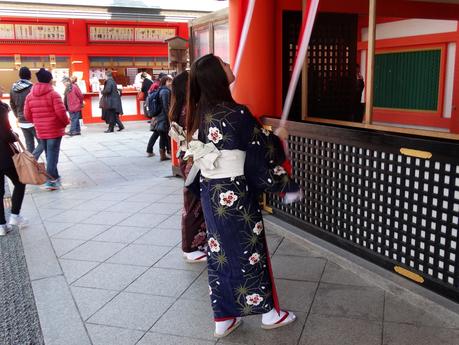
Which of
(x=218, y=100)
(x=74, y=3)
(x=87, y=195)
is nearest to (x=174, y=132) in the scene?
(x=218, y=100)

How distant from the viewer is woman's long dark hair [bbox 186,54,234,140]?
2.46 m

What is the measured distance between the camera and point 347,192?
3533 millimetres

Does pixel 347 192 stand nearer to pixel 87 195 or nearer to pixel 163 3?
pixel 87 195

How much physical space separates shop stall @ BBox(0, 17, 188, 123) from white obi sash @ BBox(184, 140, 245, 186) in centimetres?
1266

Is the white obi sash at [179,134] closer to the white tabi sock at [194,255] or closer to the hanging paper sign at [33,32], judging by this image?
the white tabi sock at [194,255]

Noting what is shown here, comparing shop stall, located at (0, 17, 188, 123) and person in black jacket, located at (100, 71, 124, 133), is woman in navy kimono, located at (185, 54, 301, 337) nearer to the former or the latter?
person in black jacket, located at (100, 71, 124, 133)

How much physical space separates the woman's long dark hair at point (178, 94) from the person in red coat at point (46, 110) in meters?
3.22

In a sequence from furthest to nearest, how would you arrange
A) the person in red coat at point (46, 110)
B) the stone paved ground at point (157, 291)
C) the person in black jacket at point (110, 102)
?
1. the person in black jacket at point (110, 102)
2. the person in red coat at point (46, 110)
3. the stone paved ground at point (157, 291)

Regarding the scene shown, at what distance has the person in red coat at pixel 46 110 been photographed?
6191 millimetres

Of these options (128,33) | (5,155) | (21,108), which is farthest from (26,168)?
(128,33)

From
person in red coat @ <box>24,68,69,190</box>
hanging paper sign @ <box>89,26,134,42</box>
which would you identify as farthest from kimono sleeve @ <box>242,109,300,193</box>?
hanging paper sign @ <box>89,26,134,42</box>

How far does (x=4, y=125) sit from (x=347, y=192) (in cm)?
334

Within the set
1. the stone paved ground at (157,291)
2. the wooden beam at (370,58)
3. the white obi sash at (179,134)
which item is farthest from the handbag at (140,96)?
the wooden beam at (370,58)

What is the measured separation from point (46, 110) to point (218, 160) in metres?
4.52
